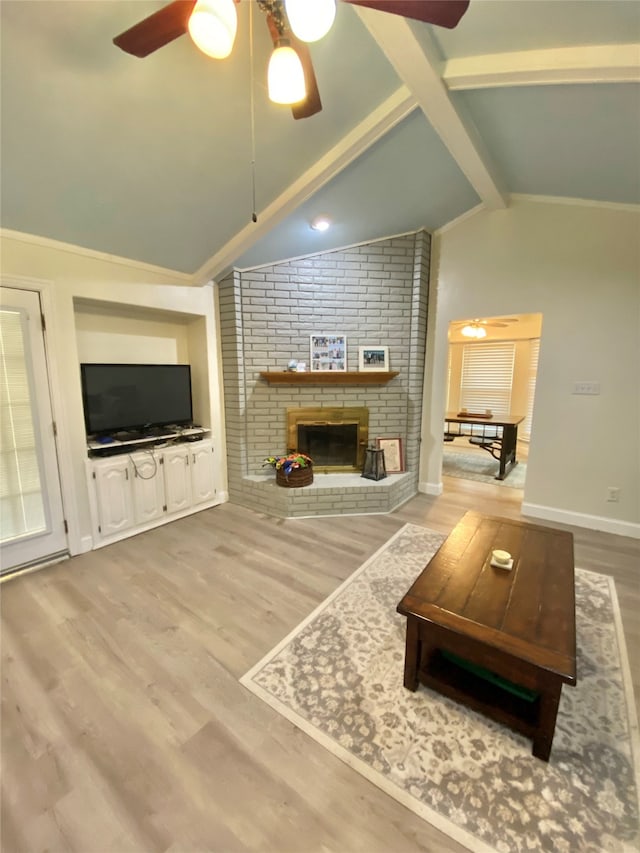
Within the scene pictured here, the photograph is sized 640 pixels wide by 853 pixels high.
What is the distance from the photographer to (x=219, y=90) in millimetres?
1764

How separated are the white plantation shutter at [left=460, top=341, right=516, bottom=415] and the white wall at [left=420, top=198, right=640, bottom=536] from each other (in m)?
3.43

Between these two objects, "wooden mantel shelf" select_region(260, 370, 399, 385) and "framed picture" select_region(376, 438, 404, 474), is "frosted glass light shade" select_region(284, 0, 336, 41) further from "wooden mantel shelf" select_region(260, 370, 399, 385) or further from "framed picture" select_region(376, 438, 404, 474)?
"framed picture" select_region(376, 438, 404, 474)

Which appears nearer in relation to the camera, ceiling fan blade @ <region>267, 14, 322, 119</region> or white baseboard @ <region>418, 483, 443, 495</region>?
ceiling fan blade @ <region>267, 14, 322, 119</region>

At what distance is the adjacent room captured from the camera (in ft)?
4.00

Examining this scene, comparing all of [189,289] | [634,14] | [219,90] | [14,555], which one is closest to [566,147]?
[634,14]

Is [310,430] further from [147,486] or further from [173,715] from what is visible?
[173,715]

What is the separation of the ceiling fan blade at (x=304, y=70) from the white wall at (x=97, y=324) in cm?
197

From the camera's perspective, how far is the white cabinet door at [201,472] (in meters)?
3.40

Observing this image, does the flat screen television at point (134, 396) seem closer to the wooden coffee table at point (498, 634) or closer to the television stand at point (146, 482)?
the television stand at point (146, 482)

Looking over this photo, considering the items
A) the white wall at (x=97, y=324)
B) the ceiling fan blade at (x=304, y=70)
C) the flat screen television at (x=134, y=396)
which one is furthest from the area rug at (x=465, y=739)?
the ceiling fan blade at (x=304, y=70)

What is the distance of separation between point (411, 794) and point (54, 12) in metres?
3.18

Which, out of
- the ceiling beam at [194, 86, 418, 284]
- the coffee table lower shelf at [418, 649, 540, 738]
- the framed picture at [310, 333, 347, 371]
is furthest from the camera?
the framed picture at [310, 333, 347, 371]

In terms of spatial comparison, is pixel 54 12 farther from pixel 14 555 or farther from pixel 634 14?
pixel 14 555

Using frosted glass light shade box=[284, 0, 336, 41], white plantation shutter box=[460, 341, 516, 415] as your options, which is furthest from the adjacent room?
white plantation shutter box=[460, 341, 516, 415]
